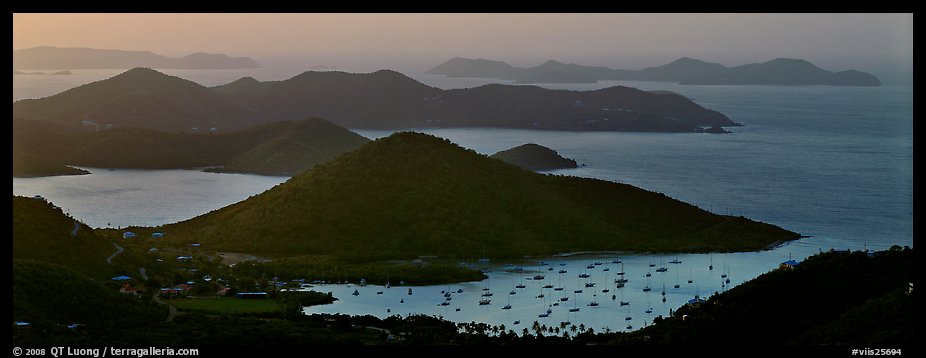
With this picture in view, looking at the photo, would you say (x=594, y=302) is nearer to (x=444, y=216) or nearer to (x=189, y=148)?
(x=444, y=216)

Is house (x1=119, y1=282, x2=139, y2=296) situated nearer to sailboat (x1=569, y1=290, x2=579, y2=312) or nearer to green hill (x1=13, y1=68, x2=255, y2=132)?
sailboat (x1=569, y1=290, x2=579, y2=312)

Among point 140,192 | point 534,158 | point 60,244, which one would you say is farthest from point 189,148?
point 60,244

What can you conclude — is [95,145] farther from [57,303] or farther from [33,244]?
[57,303]

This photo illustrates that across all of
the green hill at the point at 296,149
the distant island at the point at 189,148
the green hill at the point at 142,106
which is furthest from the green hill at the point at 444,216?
the green hill at the point at 142,106

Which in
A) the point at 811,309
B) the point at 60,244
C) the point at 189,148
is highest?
the point at 189,148

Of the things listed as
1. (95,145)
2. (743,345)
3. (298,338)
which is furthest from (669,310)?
(95,145)
